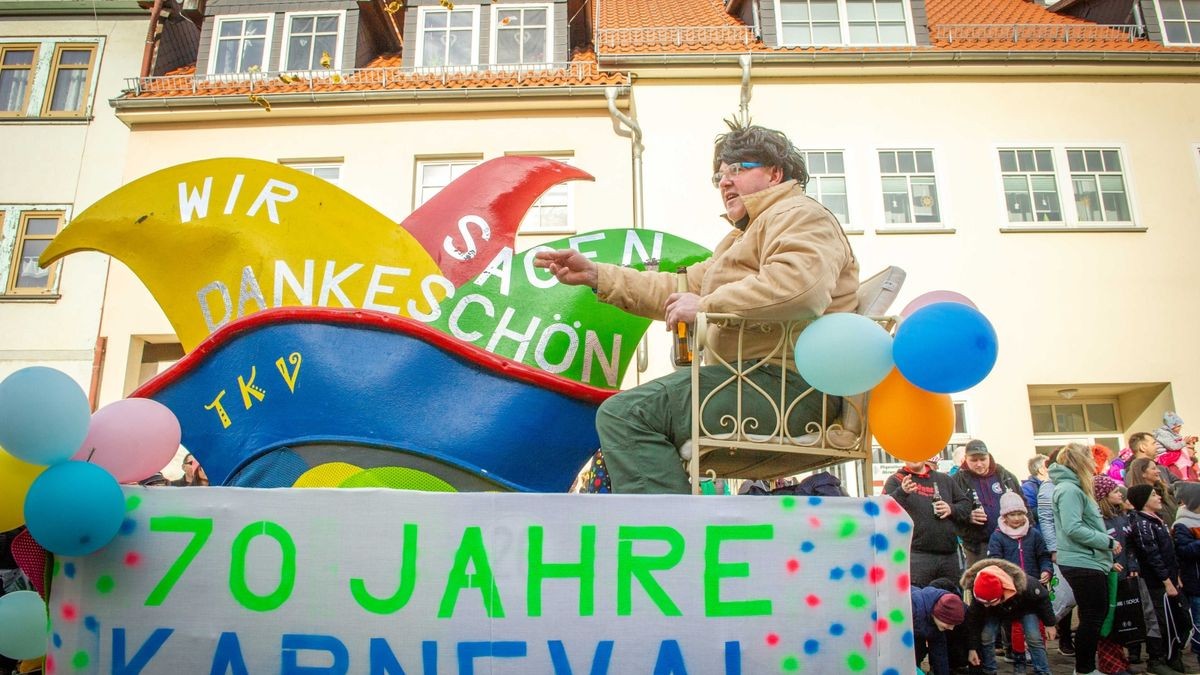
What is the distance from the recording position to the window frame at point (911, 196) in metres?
11.3

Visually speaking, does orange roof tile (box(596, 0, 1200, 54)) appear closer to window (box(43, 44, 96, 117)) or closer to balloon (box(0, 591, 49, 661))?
window (box(43, 44, 96, 117))

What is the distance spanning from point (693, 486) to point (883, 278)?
87 cm

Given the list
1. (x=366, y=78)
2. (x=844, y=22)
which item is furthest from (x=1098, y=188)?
(x=366, y=78)

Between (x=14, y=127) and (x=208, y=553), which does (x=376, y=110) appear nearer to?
(x=14, y=127)

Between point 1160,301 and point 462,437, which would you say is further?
point 1160,301

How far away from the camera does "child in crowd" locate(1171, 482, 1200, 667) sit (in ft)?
20.3

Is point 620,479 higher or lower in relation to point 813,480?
lower

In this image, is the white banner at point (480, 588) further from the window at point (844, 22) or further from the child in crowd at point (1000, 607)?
the window at point (844, 22)

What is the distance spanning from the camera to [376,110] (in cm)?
1212

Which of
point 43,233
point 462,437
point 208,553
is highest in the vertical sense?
point 43,233

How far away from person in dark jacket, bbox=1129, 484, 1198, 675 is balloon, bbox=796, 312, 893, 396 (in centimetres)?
500

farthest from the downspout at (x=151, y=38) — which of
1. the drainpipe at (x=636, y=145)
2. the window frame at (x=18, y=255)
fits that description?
the drainpipe at (x=636, y=145)

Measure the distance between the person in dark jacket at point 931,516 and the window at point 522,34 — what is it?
29.5 ft

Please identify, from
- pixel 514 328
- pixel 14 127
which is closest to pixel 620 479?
pixel 514 328
